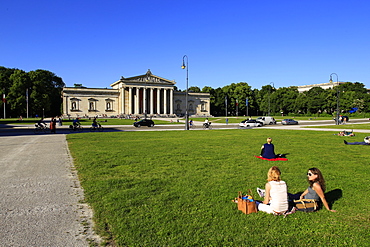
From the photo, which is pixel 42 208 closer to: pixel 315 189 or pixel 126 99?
pixel 315 189

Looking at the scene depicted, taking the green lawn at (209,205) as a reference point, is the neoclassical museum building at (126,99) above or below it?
above

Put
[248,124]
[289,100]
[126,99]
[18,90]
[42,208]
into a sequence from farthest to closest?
[289,100] < [126,99] < [18,90] < [248,124] < [42,208]

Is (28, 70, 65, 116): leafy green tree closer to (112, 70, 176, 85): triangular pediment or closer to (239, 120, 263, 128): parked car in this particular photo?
(112, 70, 176, 85): triangular pediment

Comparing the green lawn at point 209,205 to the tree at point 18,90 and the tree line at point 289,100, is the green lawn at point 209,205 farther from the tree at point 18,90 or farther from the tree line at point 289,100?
the tree at point 18,90

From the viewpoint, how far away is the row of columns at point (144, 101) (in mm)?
105312

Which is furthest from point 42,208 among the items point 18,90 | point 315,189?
point 18,90

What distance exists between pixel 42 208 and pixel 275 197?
188 inches

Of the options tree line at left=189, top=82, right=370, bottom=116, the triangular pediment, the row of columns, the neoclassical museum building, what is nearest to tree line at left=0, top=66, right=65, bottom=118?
the neoclassical museum building

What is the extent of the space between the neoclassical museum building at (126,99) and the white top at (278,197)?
92221 mm

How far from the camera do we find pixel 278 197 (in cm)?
Answer: 544

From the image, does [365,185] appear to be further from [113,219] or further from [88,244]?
[88,244]

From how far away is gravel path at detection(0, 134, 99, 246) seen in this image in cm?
457

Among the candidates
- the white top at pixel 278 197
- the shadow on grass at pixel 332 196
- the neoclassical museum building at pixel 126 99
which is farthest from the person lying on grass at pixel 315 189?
the neoclassical museum building at pixel 126 99

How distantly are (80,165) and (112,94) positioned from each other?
99.4m
